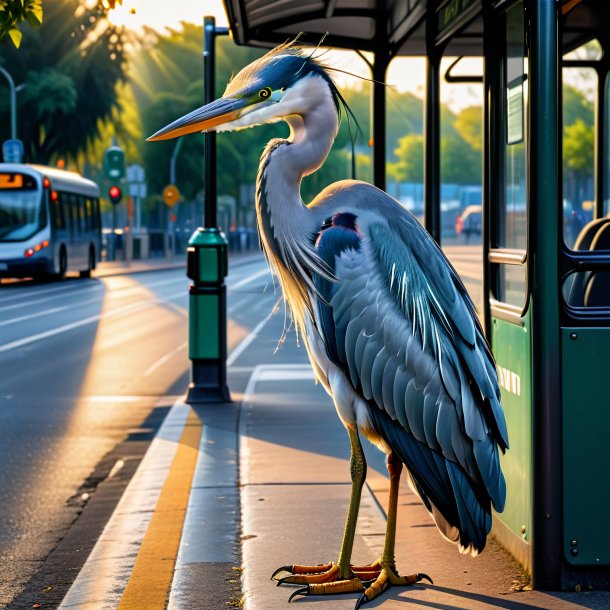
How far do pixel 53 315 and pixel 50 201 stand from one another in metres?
13.2

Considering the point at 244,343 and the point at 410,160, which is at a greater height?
the point at 410,160

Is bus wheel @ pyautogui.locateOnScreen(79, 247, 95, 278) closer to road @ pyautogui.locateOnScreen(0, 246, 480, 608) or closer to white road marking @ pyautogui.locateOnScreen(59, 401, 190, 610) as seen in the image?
road @ pyautogui.locateOnScreen(0, 246, 480, 608)

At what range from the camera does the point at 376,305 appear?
4645mm

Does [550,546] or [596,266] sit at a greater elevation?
[596,266]

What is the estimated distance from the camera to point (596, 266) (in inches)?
201

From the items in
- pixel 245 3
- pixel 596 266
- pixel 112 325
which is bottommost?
pixel 112 325

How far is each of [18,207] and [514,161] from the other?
1219 inches

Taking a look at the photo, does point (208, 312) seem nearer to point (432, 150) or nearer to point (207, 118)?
point (432, 150)

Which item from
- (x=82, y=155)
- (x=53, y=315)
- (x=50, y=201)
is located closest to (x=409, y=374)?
(x=53, y=315)

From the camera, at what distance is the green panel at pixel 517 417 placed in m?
5.16

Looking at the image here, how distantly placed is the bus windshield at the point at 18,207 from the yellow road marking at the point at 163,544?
89.4 feet

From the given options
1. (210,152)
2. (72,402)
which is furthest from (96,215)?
(210,152)

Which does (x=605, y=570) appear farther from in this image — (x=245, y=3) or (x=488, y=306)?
(x=245, y=3)

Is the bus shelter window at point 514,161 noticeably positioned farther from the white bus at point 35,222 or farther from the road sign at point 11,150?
the road sign at point 11,150
